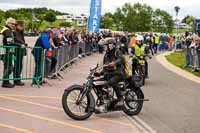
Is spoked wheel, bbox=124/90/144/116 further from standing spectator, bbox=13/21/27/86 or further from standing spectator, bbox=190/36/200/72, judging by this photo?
standing spectator, bbox=190/36/200/72

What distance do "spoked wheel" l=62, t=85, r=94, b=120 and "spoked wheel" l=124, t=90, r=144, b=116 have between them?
1064 millimetres

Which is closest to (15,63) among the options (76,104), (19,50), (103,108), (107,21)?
(19,50)

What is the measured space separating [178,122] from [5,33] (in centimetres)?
592

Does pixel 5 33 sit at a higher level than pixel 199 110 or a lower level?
higher

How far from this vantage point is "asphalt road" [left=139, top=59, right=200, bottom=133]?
9.82 m

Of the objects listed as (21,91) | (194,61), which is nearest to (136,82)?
(21,91)

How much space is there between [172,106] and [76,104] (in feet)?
10.9

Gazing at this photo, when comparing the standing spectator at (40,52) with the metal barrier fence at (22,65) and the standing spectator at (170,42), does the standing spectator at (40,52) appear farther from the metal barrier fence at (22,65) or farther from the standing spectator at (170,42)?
the standing spectator at (170,42)

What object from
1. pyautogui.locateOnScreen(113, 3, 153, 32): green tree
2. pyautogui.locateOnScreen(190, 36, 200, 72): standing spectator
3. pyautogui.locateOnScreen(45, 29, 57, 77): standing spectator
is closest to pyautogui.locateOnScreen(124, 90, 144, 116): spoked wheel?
pyautogui.locateOnScreen(45, 29, 57, 77): standing spectator

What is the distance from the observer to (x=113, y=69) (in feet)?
34.8

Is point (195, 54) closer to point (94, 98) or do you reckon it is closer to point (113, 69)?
point (113, 69)

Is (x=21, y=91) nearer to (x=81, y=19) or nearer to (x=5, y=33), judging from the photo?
(x=5, y=33)

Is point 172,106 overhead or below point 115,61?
below

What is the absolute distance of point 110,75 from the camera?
10523mm
